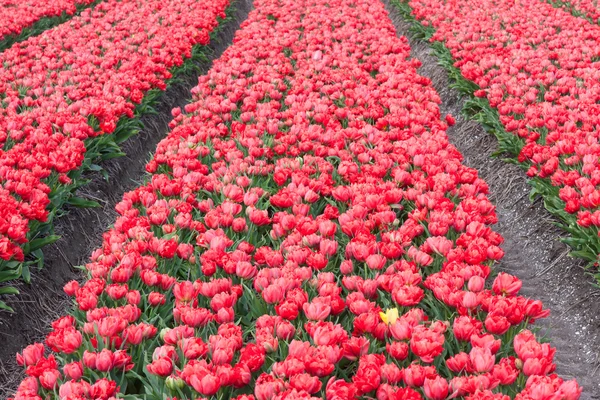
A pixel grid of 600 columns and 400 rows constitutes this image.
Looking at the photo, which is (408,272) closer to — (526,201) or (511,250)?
(511,250)

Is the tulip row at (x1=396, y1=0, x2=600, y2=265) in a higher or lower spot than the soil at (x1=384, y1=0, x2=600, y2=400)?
higher

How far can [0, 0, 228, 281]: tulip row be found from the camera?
413 cm

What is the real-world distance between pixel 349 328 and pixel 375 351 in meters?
0.23

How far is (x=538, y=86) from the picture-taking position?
638cm

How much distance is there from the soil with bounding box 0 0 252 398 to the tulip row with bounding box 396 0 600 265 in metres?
4.08

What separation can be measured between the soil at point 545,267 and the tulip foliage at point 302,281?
683mm

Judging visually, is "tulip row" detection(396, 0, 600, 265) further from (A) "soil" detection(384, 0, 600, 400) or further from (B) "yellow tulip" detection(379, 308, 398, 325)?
(B) "yellow tulip" detection(379, 308, 398, 325)

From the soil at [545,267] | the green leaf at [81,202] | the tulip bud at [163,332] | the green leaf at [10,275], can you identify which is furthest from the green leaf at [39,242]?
the soil at [545,267]

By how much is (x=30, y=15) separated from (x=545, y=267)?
405 inches

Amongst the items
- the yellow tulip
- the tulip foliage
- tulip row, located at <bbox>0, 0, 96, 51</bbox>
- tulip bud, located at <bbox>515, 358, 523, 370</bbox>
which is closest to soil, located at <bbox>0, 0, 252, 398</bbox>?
the tulip foliage

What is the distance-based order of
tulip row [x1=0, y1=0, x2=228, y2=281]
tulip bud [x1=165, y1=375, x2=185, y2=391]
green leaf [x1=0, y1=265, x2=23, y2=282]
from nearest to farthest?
1. tulip bud [x1=165, y1=375, x2=185, y2=391]
2. green leaf [x1=0, y1=265, x2=23, y2=282]
3. tulip row [x1=0, y1=0, x2=228, y2=281]

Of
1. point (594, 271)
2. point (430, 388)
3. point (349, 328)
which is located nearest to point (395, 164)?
point (594, 271)

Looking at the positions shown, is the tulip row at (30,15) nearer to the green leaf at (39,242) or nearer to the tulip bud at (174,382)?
the green leaf at (39,242)

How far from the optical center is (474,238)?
325cm
